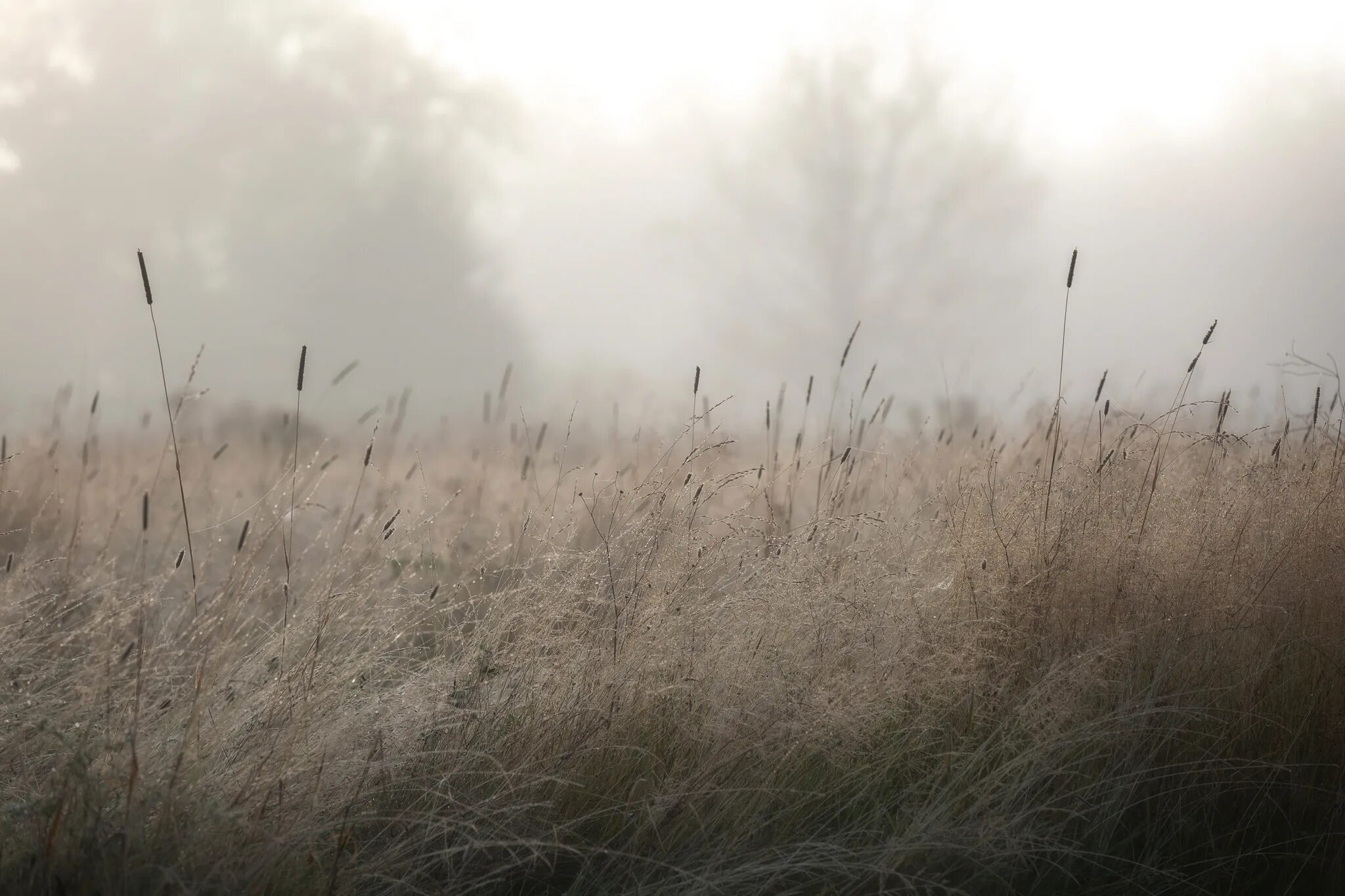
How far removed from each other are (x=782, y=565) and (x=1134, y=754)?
0.99 meters

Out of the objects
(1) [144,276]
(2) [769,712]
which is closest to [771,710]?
(2) [769,712]

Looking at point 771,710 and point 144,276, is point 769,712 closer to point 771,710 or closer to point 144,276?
point 771,710

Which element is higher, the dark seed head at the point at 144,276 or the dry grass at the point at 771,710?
the dark seed head at the point at 144,276

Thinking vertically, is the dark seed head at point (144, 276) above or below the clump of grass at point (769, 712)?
above

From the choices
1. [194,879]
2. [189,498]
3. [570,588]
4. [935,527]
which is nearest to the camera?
[194,879]

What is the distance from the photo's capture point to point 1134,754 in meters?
2.45

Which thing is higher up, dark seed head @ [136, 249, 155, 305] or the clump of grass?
dark seed head @ [136, 249, 155, 305]

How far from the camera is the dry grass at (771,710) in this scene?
1.98 meters

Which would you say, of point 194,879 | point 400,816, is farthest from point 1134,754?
point 194,879

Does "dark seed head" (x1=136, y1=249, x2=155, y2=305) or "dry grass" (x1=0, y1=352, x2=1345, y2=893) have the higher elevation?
"dark seed head" (x1=136, y1=249, x2=155, y2=305)

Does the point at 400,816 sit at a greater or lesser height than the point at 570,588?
lesser

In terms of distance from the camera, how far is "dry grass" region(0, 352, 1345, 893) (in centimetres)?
198

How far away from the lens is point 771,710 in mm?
2395

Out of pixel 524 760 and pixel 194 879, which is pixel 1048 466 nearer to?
pixel 524 760
